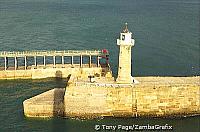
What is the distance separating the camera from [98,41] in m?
104

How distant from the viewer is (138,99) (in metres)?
55.7

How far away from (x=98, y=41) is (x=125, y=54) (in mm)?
48057

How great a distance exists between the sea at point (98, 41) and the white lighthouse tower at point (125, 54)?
626 centimetres

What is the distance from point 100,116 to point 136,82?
24.3 feet

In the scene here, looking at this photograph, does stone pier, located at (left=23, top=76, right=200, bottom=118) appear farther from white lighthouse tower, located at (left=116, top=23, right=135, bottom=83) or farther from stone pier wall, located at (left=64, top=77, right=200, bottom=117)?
white lighthouse tower, located at (left=116, top=23, right=135, bottom=83)

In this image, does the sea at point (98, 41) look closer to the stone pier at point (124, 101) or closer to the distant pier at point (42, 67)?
the stone pier at point (124, 101)

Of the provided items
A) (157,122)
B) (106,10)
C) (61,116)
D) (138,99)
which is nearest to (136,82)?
(138,99)

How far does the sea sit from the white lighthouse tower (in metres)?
6.26

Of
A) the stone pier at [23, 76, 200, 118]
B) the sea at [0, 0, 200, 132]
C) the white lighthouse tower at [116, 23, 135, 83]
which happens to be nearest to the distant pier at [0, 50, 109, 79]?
the sea at [0, 0, 200, 132]

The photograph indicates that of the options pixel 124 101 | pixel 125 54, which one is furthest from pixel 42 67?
pixel 124 101

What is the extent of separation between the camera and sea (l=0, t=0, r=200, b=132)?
5503 centimetres

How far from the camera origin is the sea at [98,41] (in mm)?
55031

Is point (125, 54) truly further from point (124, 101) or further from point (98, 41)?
point (98, 41)

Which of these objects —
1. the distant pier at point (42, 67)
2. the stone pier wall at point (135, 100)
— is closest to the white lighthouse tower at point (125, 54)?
the stone pier wall at point (135, 100)
